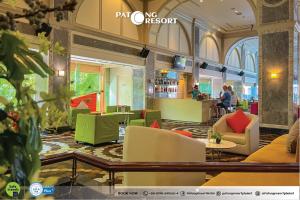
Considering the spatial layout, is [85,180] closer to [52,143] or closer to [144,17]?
[52,143]

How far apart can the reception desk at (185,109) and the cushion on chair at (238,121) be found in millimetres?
4952

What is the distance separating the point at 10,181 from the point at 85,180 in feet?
10.1

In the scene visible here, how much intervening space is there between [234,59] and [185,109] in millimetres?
9191

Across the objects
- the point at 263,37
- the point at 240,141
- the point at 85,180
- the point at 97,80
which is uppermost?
the point at 263,37

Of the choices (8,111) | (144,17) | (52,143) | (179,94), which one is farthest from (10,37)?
(179,94)

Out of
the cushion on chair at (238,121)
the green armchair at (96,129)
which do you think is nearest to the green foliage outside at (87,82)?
the green armchair at (96,129)

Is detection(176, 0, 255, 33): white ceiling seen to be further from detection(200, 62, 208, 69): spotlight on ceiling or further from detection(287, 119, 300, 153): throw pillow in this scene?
detection(287, 119, 300, 153): throw pillow

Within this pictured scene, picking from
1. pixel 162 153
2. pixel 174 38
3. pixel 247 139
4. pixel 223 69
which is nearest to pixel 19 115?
pixel 162 153

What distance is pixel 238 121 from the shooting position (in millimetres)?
5352

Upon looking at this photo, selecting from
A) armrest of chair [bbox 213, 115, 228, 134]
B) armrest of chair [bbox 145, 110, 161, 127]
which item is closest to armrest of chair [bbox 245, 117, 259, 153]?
armrest of chair [bbox 213, 115, 228, 134]

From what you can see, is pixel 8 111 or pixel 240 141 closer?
pixel 8 111

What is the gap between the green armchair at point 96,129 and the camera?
19.0 feet

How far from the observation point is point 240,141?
15.9 feet

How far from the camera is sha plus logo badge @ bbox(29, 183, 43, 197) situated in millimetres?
630
